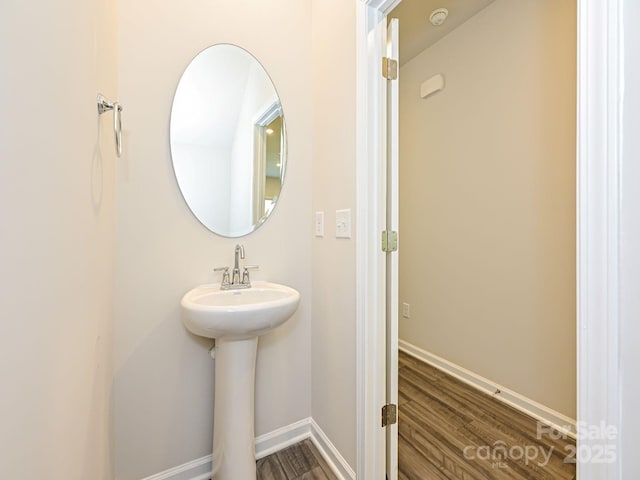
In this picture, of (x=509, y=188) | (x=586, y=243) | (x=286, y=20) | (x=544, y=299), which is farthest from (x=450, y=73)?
(x=586, y=243)

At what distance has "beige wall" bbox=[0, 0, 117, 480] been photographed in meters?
0.42

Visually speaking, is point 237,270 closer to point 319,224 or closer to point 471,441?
point 319,224

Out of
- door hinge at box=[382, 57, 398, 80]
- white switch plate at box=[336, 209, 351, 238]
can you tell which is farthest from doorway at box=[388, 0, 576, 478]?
white switch plate at box=[336, 209, 351, 238]

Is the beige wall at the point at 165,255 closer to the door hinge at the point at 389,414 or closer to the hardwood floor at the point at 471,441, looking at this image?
the door hinge at the point at 389,414

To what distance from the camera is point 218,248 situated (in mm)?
1403

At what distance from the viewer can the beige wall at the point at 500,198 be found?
1595mm

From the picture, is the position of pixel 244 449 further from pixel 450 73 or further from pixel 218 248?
pixel 450 73

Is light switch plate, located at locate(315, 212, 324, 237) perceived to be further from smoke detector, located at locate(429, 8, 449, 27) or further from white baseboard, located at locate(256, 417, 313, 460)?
smoke detector, located at locate(429, 8, 449, 27)

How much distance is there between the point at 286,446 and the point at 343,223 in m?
1.25

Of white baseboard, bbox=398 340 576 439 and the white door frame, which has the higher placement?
the white door frame

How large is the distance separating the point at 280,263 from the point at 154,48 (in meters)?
1.15


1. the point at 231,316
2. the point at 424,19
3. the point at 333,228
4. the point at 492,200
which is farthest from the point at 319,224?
the point at 424,19

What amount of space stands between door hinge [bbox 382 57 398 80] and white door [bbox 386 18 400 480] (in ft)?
0.05

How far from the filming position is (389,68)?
1.24 m
